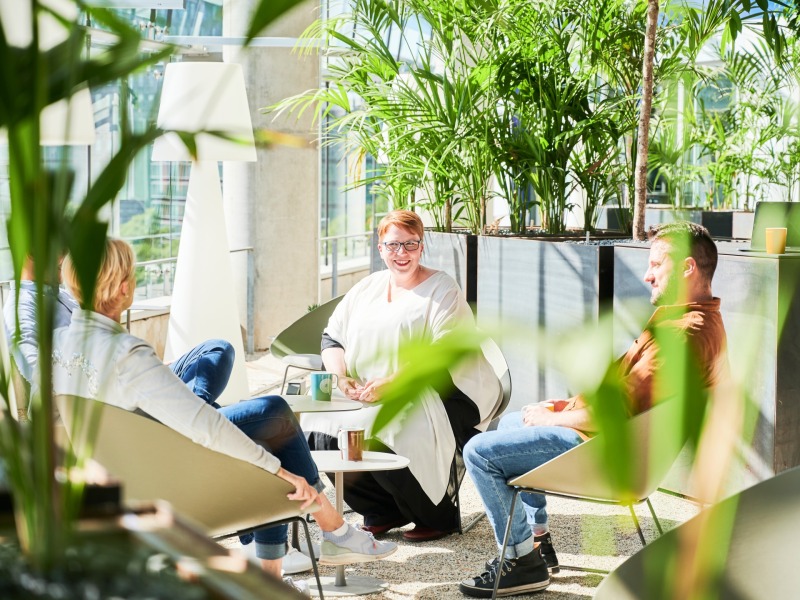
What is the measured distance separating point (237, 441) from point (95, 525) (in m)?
1.60

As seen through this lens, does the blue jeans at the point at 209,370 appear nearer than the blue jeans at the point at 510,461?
No

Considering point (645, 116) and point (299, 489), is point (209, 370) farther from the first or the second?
point (645, 116)

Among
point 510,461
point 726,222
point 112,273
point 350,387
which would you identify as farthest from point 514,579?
point 726,222

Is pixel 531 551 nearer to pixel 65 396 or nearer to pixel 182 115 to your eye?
pixel 65 396

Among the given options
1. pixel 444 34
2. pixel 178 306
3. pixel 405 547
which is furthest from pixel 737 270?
pixel 178 306

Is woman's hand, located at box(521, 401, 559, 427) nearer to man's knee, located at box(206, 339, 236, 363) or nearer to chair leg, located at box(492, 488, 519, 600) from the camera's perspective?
chair leg, located at box(492, 488, 519, 600)

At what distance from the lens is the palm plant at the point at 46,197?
0.75m

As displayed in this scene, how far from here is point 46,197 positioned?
30.1 inches

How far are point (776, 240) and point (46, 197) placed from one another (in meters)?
3.17

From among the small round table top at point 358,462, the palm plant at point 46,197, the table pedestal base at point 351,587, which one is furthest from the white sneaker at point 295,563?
the palm plant at point 46,197

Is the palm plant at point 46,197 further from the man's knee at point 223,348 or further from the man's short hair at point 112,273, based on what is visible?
the man's knee at point 223,348

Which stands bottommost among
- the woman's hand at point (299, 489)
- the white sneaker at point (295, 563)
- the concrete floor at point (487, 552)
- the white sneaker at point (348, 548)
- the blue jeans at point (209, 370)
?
the concrete floor at point (487, 552)

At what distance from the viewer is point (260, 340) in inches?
314

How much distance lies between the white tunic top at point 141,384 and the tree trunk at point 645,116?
2.80 metres
